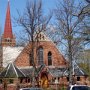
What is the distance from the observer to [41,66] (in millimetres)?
70875

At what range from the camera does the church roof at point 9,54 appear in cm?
7375

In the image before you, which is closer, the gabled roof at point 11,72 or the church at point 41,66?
the gabled roof at point 11,72

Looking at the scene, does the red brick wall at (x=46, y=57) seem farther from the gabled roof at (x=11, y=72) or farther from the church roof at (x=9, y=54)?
the gabled roof at (x=11, y=72)

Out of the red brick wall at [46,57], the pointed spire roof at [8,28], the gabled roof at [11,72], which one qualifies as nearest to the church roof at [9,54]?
the red brick wall at [46,57]

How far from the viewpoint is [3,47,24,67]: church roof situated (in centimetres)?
7375

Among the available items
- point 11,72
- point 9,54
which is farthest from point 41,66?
point 9,54

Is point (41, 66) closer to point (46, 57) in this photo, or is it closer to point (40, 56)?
point (40, 56)

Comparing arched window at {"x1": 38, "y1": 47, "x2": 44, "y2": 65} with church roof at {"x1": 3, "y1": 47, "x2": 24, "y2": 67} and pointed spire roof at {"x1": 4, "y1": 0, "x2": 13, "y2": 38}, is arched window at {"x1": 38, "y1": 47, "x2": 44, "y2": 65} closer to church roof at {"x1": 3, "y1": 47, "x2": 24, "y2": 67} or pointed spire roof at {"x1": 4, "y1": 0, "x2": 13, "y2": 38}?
church roof at {"x1": 3, "y1": 47, "x2": 24, "y2": 67}

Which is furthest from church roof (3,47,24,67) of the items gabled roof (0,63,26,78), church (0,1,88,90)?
gabled roof (0,63,26,78)

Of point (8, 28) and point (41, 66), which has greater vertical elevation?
point (8, 28)

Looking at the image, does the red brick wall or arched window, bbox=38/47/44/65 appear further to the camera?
arched window, bbox=38/47/44/65

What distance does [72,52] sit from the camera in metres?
54.4

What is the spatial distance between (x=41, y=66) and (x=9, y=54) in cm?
862

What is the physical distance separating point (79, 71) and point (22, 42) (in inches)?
781
